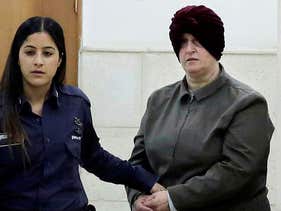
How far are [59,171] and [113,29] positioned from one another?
156 cm

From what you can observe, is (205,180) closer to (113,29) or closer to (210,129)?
(210,129)

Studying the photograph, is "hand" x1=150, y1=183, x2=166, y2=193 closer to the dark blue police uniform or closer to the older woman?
the older woman

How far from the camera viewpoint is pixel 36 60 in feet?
7.81

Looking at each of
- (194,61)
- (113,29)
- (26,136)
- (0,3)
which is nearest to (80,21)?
(113,29)

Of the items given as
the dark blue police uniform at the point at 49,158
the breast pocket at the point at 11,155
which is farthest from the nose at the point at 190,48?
the breast pocket at the point at 11,155

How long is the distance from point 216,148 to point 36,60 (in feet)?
2.52

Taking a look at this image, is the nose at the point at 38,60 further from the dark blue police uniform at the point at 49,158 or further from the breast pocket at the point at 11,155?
the breast pocket at the point at 11,155

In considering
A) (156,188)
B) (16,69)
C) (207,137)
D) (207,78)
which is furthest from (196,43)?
(16,69)

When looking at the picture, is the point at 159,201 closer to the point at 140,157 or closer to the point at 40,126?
the point at 140,157

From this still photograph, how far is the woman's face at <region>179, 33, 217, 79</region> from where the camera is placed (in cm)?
257

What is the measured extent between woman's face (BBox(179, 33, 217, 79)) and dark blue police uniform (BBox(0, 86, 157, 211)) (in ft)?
1.45

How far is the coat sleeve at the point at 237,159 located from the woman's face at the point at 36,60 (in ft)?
2.32

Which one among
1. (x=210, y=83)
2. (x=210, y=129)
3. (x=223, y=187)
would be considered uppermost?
(x=210, y=83)

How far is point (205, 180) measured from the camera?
2480 millimetres
